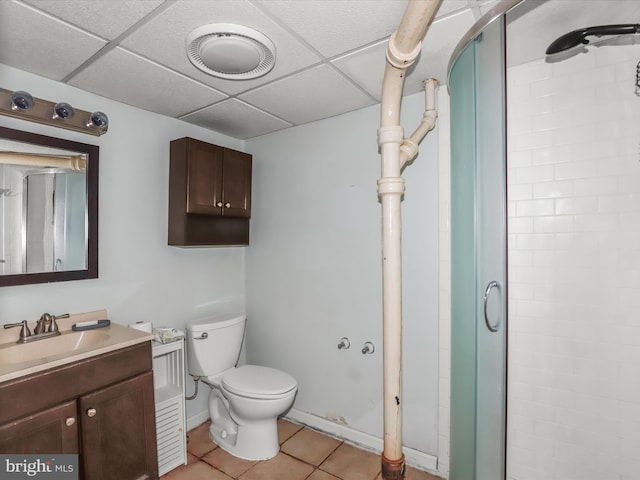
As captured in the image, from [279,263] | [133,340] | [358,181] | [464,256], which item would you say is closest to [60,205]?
[133,340]

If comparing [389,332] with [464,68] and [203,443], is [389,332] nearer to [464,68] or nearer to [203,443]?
[464,68]

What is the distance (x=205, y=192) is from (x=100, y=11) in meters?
1.10

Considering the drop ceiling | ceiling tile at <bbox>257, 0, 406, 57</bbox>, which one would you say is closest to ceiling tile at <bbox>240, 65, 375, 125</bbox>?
the drop ceiling

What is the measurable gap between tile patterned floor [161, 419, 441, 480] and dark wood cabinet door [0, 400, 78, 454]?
27.6 inches

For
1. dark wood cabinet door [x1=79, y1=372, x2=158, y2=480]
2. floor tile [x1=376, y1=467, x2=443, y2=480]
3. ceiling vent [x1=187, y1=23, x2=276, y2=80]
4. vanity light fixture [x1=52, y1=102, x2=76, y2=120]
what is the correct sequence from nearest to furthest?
1. ceiling vent [x1=187, y1=23, x2=276, y2=80]
2. dark wood cabinet door [x1=79, y1=372, x2=158, y2=480]
3. vanity light fixture [x1=52, y1=102, x2=76, y2=120]
4. floor tile [x1=376, y1=467, x2=443, y2=480]

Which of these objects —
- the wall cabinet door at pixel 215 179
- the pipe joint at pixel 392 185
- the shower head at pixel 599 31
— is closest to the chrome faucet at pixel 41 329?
the wall cabinet door at pixel 215 179

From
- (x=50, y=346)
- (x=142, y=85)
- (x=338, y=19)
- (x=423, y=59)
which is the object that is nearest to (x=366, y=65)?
(x=423, y=59)

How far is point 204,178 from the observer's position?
7.21 ft

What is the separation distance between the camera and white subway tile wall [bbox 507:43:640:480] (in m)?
1.52

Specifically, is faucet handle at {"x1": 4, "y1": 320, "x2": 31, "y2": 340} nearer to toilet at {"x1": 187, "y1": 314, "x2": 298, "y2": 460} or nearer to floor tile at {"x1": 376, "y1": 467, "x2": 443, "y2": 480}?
toilet at {"x1": 187, "y1": 314, "x2": 298, "y2": 460}

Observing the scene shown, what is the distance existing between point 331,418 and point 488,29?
2260mm

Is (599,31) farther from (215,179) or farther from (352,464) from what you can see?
(352,464)

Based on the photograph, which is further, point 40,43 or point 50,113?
point 50,113

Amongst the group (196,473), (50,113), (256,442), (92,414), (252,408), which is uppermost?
(50,113)
